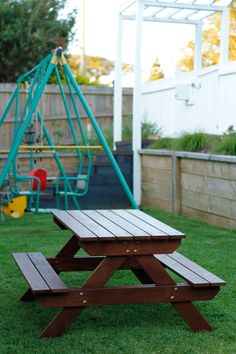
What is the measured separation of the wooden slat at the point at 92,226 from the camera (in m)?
4.52

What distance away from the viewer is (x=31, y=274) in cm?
500

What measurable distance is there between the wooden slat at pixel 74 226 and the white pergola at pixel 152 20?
6.32 m

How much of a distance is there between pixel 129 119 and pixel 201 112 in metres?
3.32

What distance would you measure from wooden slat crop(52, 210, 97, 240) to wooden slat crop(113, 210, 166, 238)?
37cm

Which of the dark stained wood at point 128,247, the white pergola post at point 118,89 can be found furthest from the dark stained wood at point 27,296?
the white pergola post at point 118,89

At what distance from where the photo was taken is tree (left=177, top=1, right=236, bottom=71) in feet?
64.8

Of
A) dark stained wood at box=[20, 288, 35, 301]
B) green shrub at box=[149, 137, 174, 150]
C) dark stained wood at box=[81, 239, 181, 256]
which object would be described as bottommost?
dark stained wood at box=[20, 288, 35, 301]

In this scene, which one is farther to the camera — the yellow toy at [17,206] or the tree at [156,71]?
the tree at [156,71]

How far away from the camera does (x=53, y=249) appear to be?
7848 mm

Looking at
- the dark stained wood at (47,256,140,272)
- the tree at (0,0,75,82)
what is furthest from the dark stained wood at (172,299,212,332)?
the tree at (0,0,75,82)

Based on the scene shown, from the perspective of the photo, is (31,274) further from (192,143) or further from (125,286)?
(192,143)

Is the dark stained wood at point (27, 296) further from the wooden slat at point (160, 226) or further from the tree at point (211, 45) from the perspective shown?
the tree at point (211, 45)

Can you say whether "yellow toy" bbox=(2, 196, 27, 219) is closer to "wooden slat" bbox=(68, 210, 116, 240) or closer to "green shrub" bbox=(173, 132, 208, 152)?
"green shrub" bbox=(173, 132, 208, 152)

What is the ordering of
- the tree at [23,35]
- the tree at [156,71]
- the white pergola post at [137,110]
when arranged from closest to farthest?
the white pergola post at [137,110], the tree at [23,35], the tree at [156,71]
